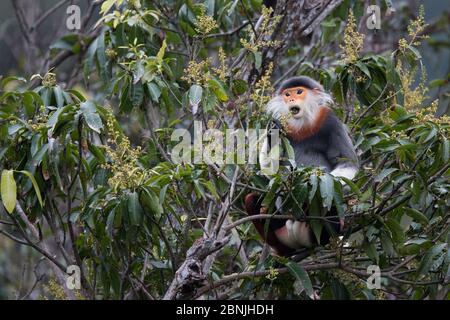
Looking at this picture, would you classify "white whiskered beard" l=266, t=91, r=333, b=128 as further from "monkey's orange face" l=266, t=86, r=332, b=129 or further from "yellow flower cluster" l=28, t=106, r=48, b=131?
"yellow flower cluster" l=28, t=106, r=48, b=131

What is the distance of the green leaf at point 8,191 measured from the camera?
2.67m

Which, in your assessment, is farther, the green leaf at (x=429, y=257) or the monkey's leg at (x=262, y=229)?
the monkey's leg at (x=262, y=229)

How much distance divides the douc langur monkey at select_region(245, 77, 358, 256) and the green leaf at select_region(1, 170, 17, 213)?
929mm

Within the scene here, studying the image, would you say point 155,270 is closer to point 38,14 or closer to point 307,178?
point 307,178

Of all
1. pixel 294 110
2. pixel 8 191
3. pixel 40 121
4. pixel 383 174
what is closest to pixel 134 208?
pixel 8 191

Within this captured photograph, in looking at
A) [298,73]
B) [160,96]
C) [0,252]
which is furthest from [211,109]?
[0,252]

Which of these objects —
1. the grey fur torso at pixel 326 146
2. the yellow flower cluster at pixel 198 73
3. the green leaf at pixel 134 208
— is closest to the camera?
the green leaf at pixel 134 208

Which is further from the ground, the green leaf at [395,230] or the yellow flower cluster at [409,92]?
the yellow flower cluster at [409,92]

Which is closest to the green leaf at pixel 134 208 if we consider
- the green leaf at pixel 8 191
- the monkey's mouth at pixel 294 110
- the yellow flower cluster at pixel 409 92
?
the green leaf at pixel 8 191

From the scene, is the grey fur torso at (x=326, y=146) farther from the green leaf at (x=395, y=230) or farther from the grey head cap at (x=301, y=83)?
the green leaf at (x=395, y=230)

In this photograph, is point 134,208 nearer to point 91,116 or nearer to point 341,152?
point 91,116

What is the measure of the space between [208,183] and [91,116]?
17.6 inches

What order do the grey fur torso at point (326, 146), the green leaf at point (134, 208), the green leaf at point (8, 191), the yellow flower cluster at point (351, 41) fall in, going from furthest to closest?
the grey fur torso at point (326, 146) → the yellow flower cluster at point (351, 41) → the green leaf at point (134, 208) → the green leaf at point (8, 191)
